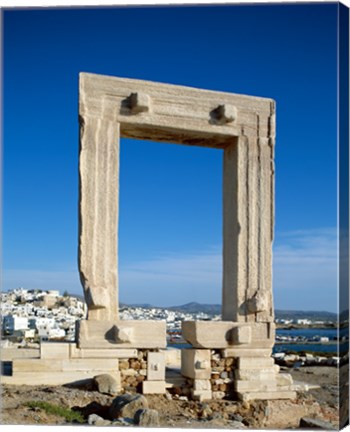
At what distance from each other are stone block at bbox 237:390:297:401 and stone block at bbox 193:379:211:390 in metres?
0.49

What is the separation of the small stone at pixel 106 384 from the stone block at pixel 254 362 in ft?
6.43

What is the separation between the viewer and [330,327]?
8.51 metres

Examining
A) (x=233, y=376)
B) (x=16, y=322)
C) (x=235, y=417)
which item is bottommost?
(x=235, y=417)

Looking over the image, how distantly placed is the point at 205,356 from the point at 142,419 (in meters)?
2.37

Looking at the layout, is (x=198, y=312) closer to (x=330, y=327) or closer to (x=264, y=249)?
(x=264, y=249)

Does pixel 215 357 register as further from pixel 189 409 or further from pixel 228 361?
pixel 189 409

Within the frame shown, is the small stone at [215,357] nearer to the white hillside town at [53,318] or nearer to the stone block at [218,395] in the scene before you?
the stone block at [218,395]

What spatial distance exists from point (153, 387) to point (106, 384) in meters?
0.82

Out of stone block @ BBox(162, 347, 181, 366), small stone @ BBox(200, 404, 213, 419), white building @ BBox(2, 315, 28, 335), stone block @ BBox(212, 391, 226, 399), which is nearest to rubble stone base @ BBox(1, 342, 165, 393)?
small stone @ BBox(200, 404, 213, 419)

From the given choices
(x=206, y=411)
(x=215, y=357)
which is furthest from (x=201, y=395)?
(x=215, y=357)

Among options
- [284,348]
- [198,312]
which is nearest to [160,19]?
[198,312]

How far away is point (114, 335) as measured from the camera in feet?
31.9

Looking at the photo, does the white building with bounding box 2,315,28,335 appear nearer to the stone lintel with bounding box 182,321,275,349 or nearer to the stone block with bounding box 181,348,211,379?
the stone lintel with bounding box 182,321,275,349

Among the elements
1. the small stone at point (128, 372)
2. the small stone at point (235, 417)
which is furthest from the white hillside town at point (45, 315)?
the small stone at point (235, 417)
